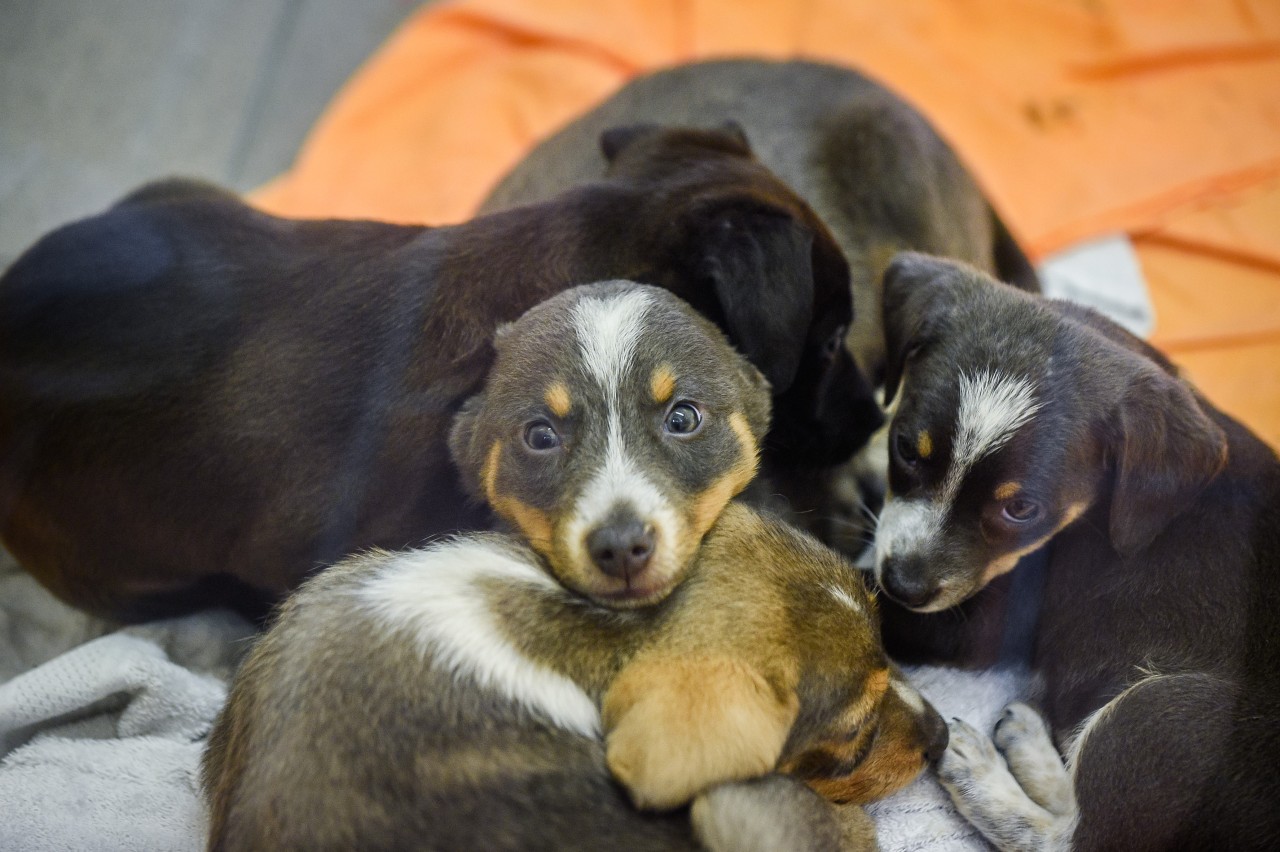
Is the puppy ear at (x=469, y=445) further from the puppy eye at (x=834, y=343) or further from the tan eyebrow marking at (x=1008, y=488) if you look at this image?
the tan eyebrow marking at (x=1008, y=488)

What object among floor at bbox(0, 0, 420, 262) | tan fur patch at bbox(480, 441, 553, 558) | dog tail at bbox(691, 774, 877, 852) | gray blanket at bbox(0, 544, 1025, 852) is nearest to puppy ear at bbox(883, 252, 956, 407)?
gray blanket at bbox(0, 544, 1025, 852)

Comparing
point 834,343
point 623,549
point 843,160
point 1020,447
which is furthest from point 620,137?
point 623,549

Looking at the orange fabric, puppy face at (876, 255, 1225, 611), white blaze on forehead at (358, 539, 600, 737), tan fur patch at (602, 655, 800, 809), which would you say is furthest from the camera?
the orange fabric

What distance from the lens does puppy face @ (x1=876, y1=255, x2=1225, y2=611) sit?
3.06 meters

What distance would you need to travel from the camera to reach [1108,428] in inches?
122

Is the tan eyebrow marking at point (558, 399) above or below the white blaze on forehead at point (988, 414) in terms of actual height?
above

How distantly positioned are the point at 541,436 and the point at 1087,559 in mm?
1608

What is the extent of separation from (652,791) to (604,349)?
1132 mm

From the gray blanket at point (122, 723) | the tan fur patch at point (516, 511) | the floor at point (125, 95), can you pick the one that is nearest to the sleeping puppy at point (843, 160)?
the floor at point (125, 95)

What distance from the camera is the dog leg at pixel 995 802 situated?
305 cm

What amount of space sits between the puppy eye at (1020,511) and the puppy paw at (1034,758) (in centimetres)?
60

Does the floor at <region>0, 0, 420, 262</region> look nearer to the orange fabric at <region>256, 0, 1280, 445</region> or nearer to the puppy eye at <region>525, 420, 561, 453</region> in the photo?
the orange fabric at <region>256, 0, 1280, 445</region>

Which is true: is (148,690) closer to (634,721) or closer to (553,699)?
(553,699)

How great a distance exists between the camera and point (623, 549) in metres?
2.61
